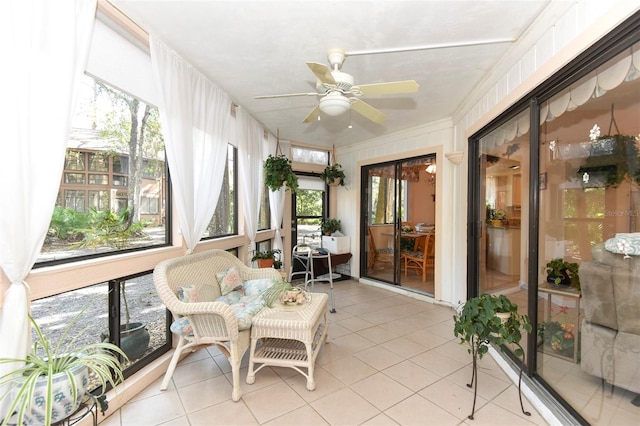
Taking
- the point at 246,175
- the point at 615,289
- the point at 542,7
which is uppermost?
the point at 542,7

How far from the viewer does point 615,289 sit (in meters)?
1.74

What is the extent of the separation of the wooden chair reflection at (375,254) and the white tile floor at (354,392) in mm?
2153

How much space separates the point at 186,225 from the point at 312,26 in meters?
1.97

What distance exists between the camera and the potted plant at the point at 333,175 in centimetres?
548

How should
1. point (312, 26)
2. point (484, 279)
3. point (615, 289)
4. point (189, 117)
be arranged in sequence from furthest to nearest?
point (484, 279) < point (189, 117) < point (312, 26) < point (615, 289)

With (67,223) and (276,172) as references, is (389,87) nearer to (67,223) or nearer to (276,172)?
(67,223)

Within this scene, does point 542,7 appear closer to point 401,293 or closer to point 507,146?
point 507,146

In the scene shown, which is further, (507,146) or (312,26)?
(507,146)

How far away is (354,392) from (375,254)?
3.43m

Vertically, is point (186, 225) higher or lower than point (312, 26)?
lower

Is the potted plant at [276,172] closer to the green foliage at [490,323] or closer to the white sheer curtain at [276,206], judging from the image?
the white sheer curtain at [276,206]

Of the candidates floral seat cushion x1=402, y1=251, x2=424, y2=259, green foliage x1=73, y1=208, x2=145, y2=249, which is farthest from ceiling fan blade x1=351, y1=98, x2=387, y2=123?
floral seat cushion x1=402, y1=251, x2=424, y2=259

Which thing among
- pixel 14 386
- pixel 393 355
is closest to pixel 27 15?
pixel 14 386

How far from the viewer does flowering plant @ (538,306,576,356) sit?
2012 mm
